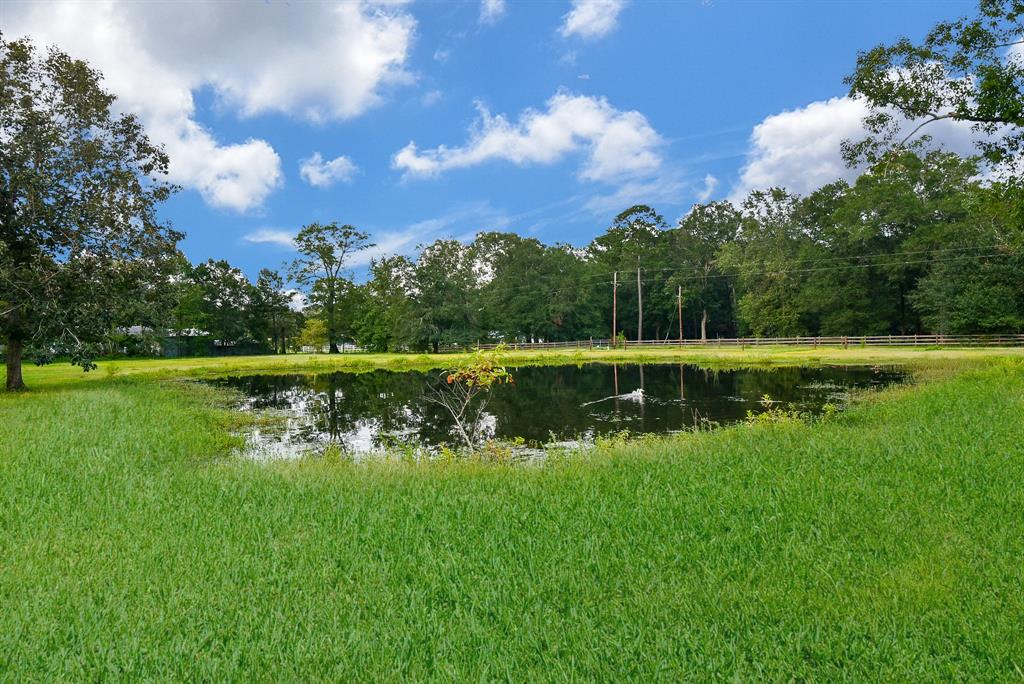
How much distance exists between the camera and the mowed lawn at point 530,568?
3205 millimetres

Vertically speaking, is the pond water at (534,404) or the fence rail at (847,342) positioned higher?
the fence rail at (847,342)

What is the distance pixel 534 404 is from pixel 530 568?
15.3 m

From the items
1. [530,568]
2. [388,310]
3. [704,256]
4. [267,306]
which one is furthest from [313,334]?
[530,568]

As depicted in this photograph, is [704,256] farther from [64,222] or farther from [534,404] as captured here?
[64,222]

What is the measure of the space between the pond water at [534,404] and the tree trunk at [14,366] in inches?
308

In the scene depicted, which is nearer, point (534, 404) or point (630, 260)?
point (534, 404)

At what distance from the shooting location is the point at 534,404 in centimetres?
1959

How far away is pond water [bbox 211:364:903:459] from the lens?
13.9m

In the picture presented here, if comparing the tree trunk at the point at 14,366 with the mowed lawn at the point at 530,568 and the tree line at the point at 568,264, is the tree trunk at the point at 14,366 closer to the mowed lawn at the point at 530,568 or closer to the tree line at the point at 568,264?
the tree line at the point at 568,264

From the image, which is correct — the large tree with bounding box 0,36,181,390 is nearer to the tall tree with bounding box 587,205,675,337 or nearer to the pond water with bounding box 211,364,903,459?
the pond water with bounding box 211,364,903,459

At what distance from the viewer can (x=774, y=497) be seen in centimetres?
586

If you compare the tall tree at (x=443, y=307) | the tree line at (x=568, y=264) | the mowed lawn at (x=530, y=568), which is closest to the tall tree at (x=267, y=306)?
the tree line at (x=568, y=264)

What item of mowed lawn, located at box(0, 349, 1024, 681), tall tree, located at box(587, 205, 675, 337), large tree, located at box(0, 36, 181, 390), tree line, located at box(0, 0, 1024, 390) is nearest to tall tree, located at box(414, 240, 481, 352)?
tree line, located at box(0, 0, 1024, 390)

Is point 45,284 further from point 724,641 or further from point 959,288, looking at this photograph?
point 959,288
